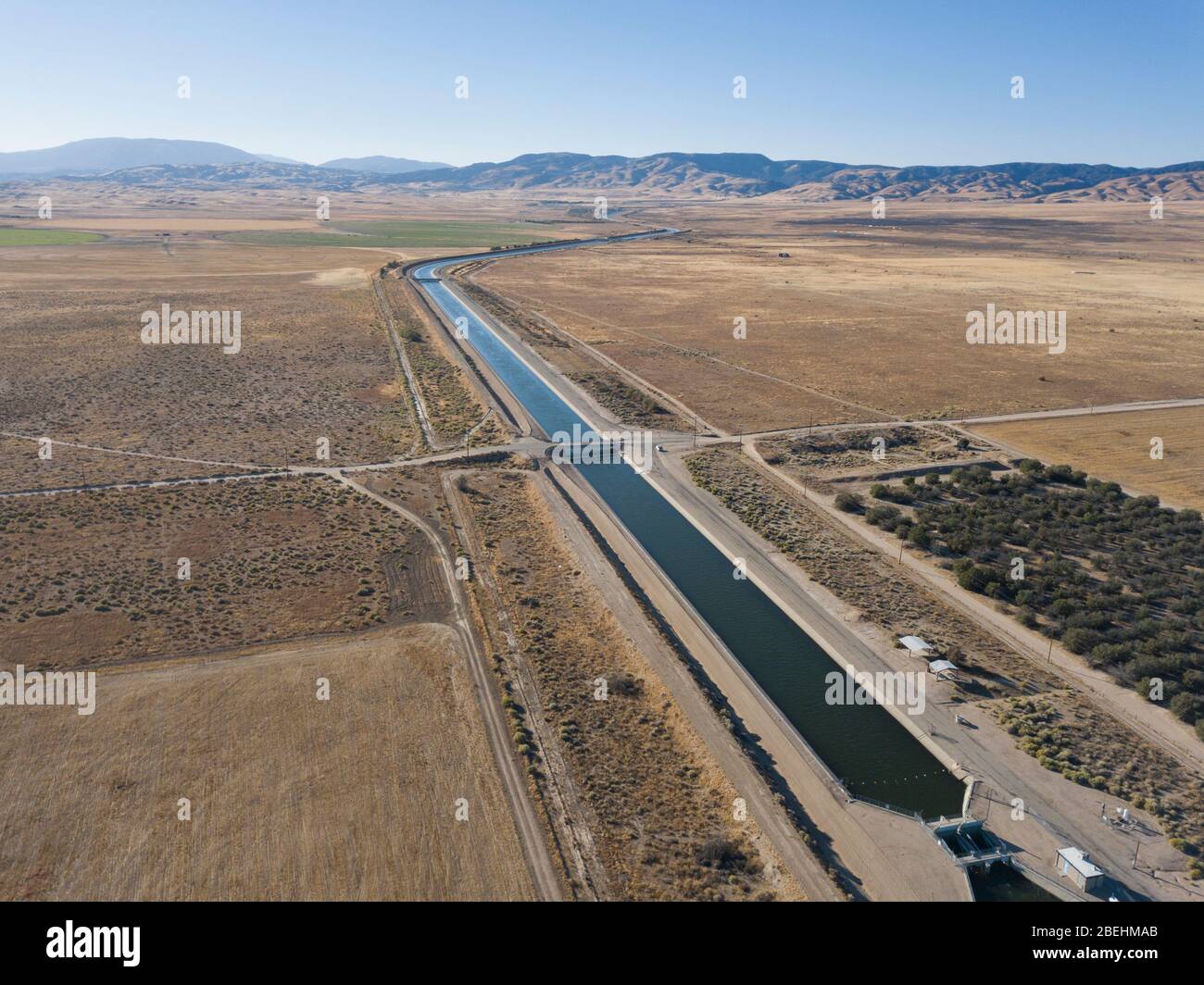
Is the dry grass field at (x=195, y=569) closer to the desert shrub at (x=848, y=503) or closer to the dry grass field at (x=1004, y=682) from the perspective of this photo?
the dry grass field at (x=1004, y=682)

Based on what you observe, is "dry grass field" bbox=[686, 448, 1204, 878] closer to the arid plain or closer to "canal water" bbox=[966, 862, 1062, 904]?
the arid plain

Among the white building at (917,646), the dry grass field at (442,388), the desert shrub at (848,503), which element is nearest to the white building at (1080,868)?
the white building at (917,646)

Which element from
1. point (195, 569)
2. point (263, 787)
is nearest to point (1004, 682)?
point (263, 787)

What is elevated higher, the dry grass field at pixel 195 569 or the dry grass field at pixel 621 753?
the dry grass field at pixel 195 569

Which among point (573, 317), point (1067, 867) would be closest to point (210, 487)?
point (1067, 867)

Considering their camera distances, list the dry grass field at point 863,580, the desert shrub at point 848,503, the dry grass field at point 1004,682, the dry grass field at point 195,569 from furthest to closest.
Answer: the desert shrub at point 848,503, the dry grass field at point 195,569, the dry grass field at point 863,580, the dry grass field at point 1004,682

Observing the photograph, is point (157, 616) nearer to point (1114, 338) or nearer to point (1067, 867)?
point (1067, 867)

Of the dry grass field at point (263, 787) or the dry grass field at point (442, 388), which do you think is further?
the dry grass field at point (442, 388)
